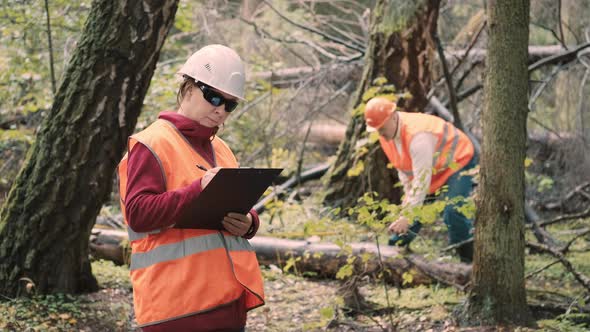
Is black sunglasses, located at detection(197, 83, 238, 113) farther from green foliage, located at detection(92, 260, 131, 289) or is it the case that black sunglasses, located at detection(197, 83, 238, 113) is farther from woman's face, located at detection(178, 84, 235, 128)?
green foliage, located at detection(92, 260, 131, 289)

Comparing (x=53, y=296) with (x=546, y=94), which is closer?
(x=53, y=296)

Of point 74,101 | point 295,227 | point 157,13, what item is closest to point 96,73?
point 74,101

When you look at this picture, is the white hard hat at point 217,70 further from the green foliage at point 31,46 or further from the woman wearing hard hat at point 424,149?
the green foliage at point 31,46

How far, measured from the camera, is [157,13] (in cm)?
532

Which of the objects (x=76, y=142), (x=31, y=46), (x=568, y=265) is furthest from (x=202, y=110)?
(x=31, y=46)

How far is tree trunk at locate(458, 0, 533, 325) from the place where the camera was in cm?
457

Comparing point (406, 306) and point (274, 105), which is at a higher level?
point (274, 105)

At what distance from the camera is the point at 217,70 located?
2.94 m

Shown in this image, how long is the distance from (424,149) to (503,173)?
5.42 ft

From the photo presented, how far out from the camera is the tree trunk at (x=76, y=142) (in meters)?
5.21

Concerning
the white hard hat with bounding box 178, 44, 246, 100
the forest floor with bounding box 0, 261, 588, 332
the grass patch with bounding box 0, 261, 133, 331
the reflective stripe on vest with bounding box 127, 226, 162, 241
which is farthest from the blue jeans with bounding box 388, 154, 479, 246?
the reflective stripe on vest with bounding box 127, 226, 162, 241

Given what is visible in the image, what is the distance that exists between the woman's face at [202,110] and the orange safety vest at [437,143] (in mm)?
3553

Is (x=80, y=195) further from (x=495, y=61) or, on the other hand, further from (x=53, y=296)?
(x=495, y=61)

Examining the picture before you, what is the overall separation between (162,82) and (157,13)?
12.2 feet
